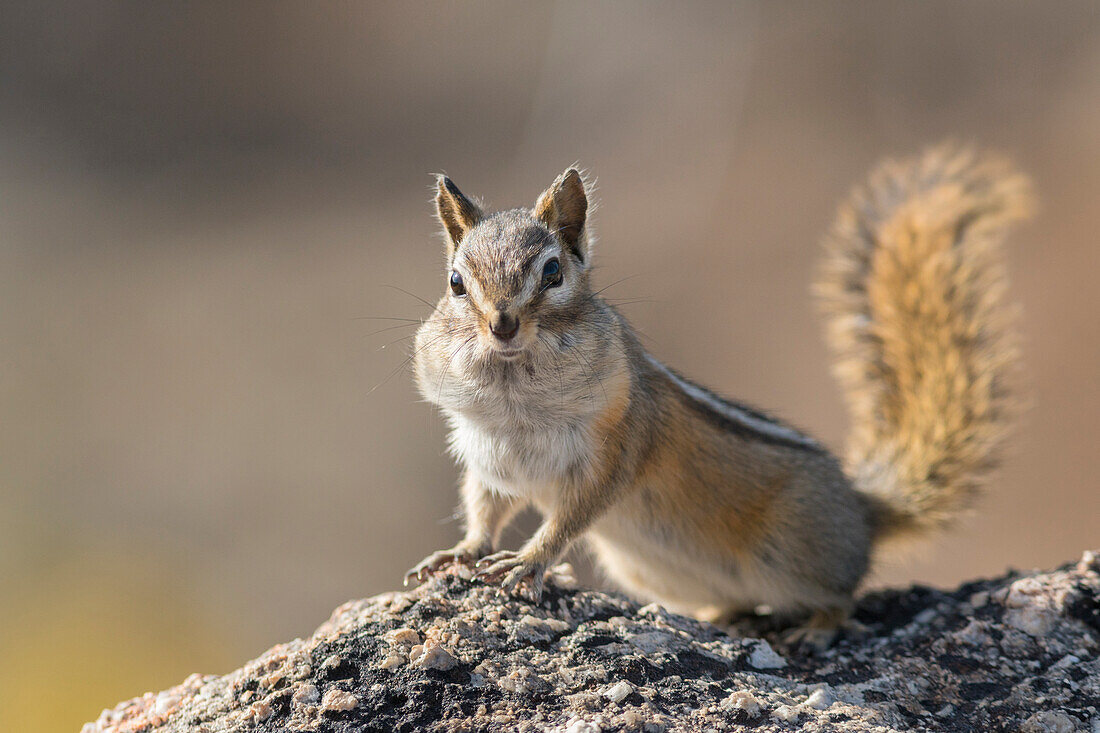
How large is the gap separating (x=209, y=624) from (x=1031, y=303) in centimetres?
789

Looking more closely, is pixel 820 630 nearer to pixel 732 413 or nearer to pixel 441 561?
pixel 732 413

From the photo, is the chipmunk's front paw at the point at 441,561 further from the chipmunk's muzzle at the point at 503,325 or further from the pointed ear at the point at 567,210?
the pointed ear at the point at 567,210

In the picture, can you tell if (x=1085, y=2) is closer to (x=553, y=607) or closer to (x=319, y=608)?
(x=319, y=608)

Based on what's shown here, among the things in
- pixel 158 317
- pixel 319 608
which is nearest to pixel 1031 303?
pixel 319 608

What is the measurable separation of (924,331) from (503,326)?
2568 mm

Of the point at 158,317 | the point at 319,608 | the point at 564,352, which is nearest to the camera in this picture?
the point at 564,352

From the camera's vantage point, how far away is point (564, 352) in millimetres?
3023

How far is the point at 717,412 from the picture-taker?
3871 mm

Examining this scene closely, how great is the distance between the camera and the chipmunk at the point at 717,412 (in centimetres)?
307

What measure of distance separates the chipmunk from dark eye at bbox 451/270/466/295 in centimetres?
1

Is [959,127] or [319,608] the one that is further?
[959,127]

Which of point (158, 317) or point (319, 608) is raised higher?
point (158, 317)

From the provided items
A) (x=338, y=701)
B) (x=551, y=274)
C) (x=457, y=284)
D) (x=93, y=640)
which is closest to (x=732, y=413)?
(x=551, y=274)

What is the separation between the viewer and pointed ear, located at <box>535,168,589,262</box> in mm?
3273
